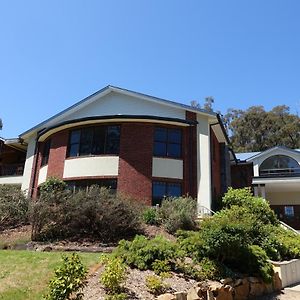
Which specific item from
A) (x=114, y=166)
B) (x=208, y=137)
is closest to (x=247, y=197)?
(x=208, y=137)

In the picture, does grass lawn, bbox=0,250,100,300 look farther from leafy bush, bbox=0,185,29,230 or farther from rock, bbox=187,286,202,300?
leafy bush, bbox=0,185,29,230

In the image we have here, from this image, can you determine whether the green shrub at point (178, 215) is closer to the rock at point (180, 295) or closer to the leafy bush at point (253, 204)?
the leafy bush at point (253, 204)

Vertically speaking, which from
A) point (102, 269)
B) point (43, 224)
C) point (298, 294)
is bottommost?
point (298, 294)

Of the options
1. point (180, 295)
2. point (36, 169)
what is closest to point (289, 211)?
point (36, 169)

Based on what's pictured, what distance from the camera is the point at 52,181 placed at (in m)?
20.8

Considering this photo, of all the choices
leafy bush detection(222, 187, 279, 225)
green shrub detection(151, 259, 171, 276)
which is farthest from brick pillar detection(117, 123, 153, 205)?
green shrub detection(151, 259, 171, 276)

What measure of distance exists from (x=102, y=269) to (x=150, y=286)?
1.60 meters

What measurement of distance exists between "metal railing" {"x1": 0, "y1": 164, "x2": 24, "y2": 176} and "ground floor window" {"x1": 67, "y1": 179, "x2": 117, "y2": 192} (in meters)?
10.2

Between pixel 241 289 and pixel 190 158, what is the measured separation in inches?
476

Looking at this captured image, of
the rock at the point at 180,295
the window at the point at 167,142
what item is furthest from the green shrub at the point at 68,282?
the window at the point at 167,142

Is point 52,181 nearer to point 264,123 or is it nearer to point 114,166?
point 114,166

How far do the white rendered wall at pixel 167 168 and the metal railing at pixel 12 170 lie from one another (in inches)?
567

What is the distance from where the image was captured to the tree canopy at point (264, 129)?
176ft

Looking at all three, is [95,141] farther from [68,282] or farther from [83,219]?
[68,282]
